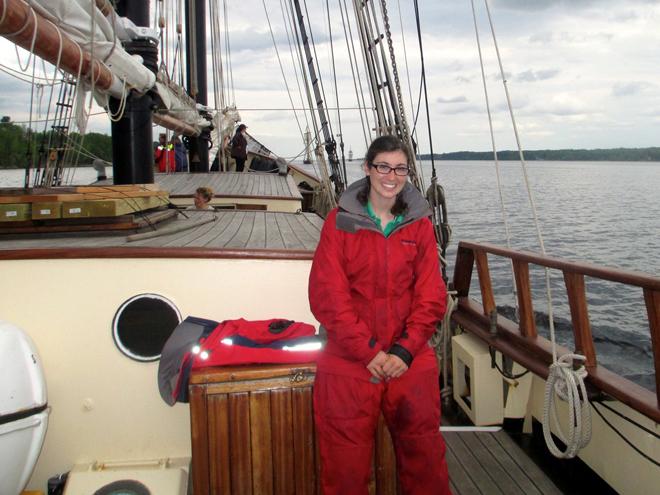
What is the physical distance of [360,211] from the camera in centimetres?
231

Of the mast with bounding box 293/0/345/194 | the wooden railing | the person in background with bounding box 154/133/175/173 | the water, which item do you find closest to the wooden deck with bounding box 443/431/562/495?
the wooden railing

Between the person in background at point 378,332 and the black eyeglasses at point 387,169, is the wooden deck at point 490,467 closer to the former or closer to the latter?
the person in background at point 378,332

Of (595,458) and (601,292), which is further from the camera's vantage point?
(601,292)

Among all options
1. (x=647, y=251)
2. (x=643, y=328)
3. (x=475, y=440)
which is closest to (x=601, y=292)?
(x=643, y=328)

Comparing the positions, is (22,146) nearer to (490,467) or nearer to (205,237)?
(205,237)

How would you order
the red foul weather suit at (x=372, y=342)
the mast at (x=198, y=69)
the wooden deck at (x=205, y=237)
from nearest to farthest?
the red foul weather suit at (x=372, y=342), the wooden deck at (x=205, y=237), the mast at (x=198, y=69)

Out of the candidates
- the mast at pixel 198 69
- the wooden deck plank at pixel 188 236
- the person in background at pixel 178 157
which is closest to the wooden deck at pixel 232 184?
the mast at pixel 198 69

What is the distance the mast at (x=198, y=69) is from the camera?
1273cm

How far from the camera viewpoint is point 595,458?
2930mm

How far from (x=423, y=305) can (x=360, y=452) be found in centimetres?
62

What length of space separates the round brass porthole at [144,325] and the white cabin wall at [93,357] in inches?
1.4

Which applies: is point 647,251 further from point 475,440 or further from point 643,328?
point 475,440

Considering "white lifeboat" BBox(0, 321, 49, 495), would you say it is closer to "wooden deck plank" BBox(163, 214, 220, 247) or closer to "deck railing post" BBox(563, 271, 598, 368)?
"wooden deck plank" BBox(163, 214, 220, 247)

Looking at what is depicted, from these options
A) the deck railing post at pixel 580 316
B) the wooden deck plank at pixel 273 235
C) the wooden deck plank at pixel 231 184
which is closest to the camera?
the deck railing post at pixel 580 316
